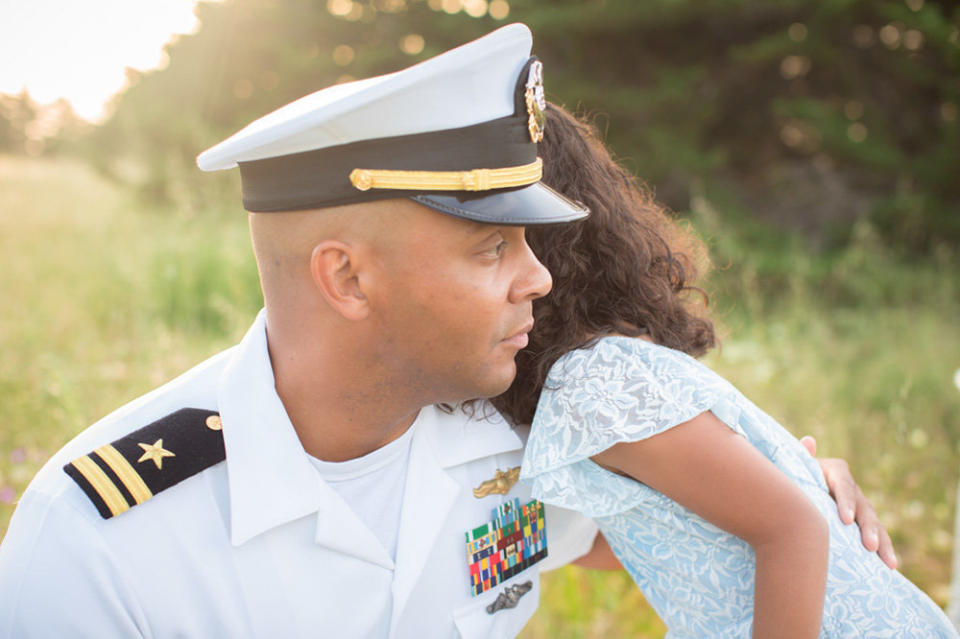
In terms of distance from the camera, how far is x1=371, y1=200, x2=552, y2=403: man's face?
140cm

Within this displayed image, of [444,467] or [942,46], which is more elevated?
[942,46]

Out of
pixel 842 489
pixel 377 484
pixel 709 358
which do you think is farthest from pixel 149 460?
pixel 709 358

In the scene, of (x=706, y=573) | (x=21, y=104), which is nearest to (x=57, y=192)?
(x=706, y=573)

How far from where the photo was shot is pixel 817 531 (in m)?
1.45

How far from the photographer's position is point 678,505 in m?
1.61

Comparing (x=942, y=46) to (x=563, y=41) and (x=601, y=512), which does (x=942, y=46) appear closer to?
(x=563, y=41)

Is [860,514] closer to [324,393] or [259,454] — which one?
[324,393]

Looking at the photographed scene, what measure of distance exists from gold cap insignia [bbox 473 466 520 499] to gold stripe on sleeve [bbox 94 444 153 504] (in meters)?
0.80

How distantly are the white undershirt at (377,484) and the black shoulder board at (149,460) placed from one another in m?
0.24

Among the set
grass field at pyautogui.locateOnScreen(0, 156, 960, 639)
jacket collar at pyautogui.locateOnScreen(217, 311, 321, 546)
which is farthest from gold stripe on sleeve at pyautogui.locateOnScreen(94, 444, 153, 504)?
grass field at pyautogui.locateOnScreen(0, 156, 960, 639)

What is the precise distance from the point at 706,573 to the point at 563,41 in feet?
31.2

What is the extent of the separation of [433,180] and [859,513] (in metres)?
1.46

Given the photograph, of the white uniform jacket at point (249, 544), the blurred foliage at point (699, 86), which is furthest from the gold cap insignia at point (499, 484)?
the blurred foliage at point (699, 86)

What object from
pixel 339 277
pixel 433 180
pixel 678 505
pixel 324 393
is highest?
pixel 433 180
